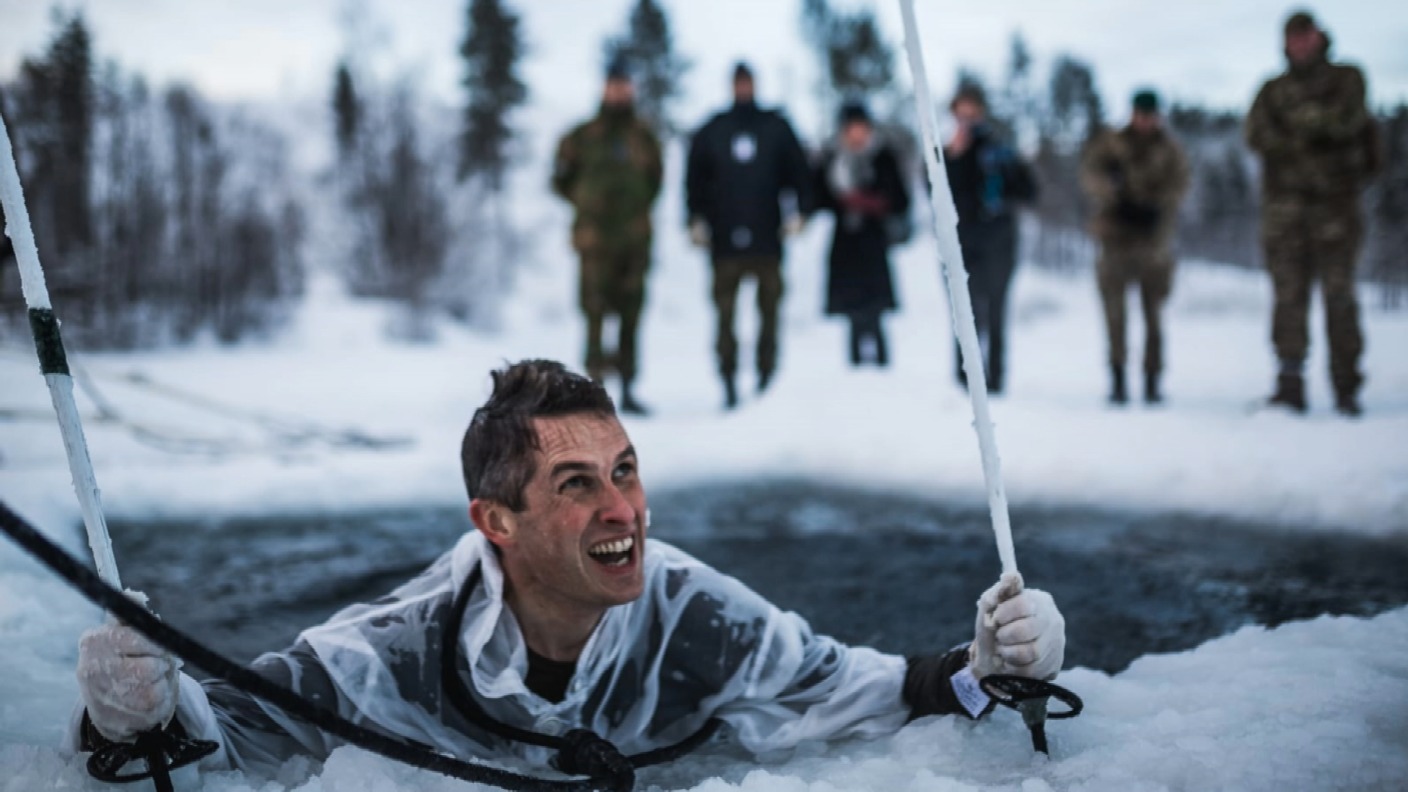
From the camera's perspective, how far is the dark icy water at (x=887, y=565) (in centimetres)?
300

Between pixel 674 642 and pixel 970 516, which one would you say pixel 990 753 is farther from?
pixel 970 516

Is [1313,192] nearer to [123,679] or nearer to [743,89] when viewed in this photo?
[743,89]

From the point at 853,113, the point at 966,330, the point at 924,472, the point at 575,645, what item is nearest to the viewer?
the point at 966,330

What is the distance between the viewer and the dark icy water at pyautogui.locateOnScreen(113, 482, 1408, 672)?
3002 mm

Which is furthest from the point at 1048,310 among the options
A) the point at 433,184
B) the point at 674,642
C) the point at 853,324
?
the point at 674,642

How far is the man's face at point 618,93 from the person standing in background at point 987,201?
195cm

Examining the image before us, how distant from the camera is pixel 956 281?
1737 millimetres

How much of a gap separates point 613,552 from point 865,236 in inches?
198

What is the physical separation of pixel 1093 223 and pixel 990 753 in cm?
510

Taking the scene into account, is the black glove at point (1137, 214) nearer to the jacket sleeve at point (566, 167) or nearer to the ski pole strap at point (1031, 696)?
the jacket sleeve at point (566, 167)

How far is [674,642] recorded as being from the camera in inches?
86.0

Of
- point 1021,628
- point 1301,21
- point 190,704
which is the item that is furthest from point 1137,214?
point 190,704

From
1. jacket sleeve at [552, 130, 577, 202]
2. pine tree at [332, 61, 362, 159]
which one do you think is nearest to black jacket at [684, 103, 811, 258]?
jacket sleeve at [552, 130, 577, 202]

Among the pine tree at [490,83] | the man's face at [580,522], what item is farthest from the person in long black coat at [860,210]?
the pine tree at [490,83]
